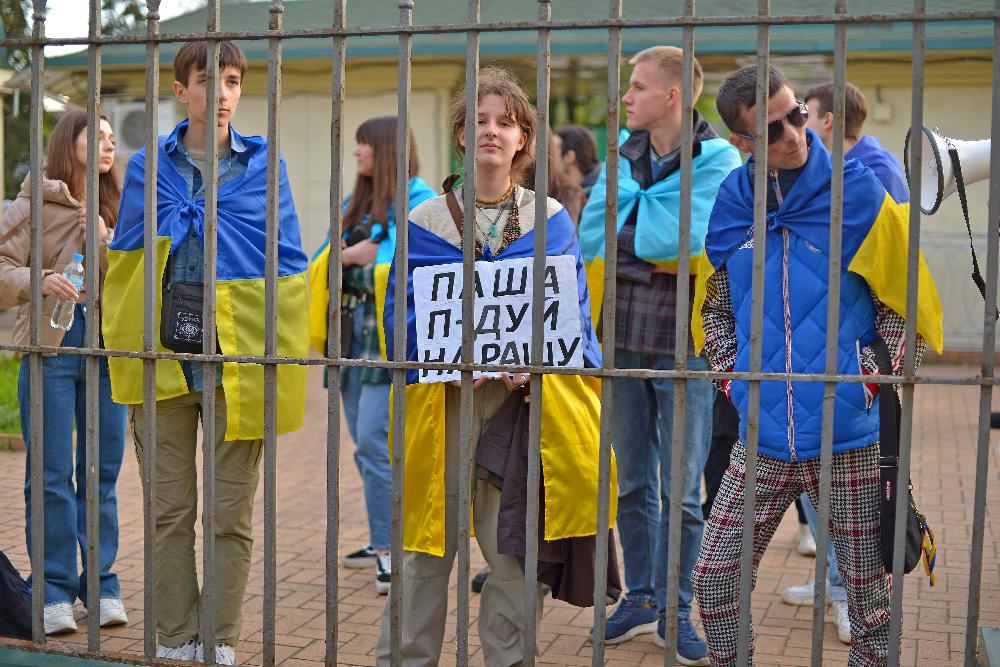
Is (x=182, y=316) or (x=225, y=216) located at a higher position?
(x=225, y=216)

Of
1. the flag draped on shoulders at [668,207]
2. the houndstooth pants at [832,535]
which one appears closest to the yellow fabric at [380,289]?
the flag draped on shoulders at [668,207]

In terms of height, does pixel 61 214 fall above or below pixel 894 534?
above

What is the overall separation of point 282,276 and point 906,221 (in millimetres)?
1935

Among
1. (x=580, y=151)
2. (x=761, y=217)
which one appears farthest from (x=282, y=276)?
(x=580, y=151)

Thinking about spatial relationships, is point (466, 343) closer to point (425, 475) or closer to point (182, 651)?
point (425, 475)

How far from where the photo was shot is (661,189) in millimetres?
4391

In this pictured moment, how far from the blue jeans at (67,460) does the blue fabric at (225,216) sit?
768 mm

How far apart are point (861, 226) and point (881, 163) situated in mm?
1563

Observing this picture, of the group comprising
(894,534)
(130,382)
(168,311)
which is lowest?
(894,534)

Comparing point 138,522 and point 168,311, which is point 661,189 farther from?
point 138,522

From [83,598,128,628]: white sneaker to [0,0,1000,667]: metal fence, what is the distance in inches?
43.6

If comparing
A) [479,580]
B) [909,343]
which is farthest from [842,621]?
[909,343]

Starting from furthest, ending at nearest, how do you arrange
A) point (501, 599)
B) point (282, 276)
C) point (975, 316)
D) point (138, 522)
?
point (975, 316)
point (138, 522)
point (282, 276)
point (501, 599)

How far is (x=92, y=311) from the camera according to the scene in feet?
11.3
